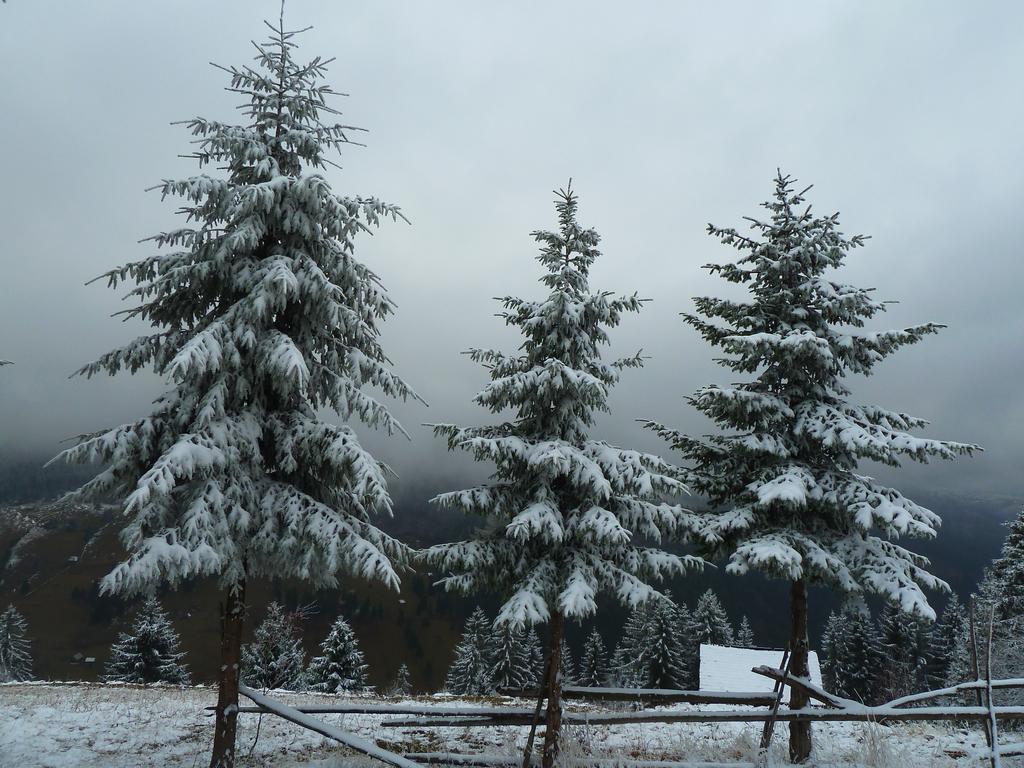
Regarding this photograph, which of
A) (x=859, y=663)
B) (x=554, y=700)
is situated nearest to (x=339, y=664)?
(x=554, y=700)

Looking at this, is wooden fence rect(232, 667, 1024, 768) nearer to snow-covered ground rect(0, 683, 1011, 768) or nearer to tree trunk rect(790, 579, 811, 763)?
snow-covered ground rect(0, 683, 1011, 768)

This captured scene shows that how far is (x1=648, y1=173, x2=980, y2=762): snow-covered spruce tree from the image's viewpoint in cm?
1116

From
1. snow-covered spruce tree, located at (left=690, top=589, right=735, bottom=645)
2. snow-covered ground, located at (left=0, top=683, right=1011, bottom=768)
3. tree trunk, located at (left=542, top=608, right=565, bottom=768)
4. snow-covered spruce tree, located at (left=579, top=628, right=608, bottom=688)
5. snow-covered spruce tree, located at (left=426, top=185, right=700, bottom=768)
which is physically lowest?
snow-covered spruce tree, located at (left=579, top=628, right=608, bottom=688)

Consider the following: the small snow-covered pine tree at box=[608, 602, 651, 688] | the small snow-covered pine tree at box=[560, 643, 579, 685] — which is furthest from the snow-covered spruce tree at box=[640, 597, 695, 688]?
the small snow-covered pine tree at box=[560, 643, 579, 685]

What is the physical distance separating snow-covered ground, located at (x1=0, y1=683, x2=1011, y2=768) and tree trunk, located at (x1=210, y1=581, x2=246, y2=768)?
50.2 inches

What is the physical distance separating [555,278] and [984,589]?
48.6 m

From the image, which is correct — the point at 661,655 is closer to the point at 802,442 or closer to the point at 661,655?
the point at 661,655

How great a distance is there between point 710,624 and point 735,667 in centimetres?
2277

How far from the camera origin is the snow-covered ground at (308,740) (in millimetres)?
9766

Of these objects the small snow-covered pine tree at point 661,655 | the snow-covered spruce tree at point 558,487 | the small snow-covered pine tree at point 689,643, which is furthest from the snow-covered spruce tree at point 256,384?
the small snow-covered pine tree at point 689,643

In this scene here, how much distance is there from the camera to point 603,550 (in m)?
11.6

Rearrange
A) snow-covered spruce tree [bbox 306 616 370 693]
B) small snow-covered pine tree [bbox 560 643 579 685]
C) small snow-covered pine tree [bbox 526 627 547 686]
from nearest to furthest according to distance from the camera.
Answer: small snow-covered pine tree [bbox 560 643 579 685]
snow-covered spruce tree [bbox 306 616 370 693]
small snow-covered pine tree [bbox 526 627 547 686]

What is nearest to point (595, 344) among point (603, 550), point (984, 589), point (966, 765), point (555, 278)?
point (555, 278)

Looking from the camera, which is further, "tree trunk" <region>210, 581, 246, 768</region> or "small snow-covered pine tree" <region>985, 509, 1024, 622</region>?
"small snow-covered pine tree" <region>985, 509, 1024, 622</region>
